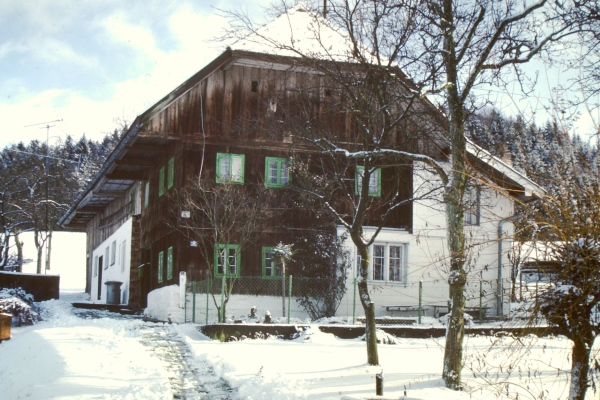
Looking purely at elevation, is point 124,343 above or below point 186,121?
below

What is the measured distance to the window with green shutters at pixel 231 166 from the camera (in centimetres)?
2409

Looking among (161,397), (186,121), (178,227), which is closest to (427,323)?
(178,227)

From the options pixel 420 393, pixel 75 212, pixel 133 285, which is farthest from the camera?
pixel 75 212

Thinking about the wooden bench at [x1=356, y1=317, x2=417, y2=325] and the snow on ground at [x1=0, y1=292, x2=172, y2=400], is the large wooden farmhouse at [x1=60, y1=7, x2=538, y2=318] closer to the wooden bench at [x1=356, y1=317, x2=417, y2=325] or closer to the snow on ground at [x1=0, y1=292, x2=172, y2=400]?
the wooden bench at [x1=356, y1=317, x2=417, y2=325]

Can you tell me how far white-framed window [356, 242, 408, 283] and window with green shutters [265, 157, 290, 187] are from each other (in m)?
3.68

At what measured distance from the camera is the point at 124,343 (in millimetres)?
15211

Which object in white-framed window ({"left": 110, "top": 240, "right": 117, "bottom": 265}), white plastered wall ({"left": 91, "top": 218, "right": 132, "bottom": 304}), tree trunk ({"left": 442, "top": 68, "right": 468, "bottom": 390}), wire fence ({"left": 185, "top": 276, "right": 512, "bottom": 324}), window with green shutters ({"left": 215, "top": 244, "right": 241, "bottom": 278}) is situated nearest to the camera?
tree trunk ({"left": 442, "top": 68, "right": 468, "bottom": 390})

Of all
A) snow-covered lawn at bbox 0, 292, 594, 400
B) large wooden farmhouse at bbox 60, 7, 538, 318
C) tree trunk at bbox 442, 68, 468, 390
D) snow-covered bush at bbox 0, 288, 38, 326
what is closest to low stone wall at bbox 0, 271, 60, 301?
large wooden farmhouse at bbox 60, 7, 538, 318

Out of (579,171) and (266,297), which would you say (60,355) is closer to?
(579,171)

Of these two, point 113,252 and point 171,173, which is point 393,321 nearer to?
point 171,173

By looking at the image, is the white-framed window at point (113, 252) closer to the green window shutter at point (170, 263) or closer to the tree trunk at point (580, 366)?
the green window shutter at point (170, 263)

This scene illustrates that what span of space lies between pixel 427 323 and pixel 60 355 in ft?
38.5

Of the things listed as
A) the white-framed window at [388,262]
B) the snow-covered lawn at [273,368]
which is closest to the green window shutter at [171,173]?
the white-framed window at [388,262]

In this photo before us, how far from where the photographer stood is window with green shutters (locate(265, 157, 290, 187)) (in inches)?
972
